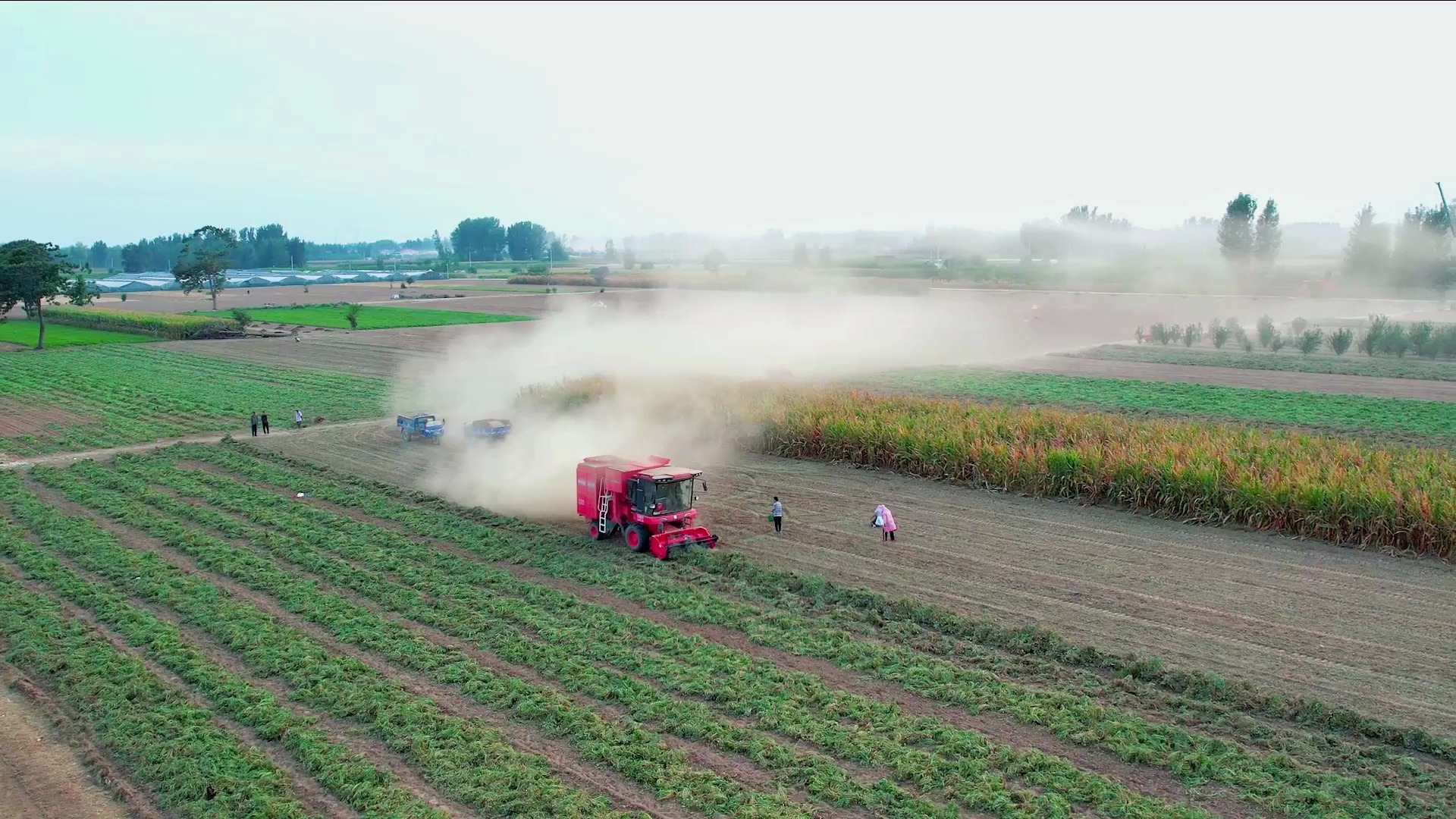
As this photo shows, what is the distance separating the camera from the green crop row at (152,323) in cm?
8531

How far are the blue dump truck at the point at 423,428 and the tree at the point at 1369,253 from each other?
94950mm

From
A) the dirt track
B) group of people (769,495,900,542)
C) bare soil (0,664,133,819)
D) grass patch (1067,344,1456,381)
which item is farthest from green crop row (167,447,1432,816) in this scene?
grass patch (1067,344,1456,381)

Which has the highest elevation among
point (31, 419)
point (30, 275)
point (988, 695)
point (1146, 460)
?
point (30, 275)

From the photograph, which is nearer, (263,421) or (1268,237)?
(263,421)

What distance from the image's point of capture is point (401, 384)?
56.1 m

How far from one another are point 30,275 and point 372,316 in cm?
3244

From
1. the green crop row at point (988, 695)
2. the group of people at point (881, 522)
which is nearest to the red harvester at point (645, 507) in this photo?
the green crop row at point (988, 695)

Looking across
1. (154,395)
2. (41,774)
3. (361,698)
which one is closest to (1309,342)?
(361,698)

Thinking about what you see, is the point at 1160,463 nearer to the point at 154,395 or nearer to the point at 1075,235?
the point at 154,395

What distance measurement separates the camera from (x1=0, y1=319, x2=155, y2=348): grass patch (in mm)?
79625

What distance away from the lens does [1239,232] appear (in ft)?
353

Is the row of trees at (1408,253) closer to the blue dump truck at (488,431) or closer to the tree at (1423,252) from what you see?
the tree at (1423,252)

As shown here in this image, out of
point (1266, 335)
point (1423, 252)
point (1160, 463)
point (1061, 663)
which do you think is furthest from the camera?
point (1423, 252)

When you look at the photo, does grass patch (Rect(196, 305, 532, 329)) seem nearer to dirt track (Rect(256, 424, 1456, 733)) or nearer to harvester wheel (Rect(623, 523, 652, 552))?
dirt track (Rect(256, 424, 1456, 733))
